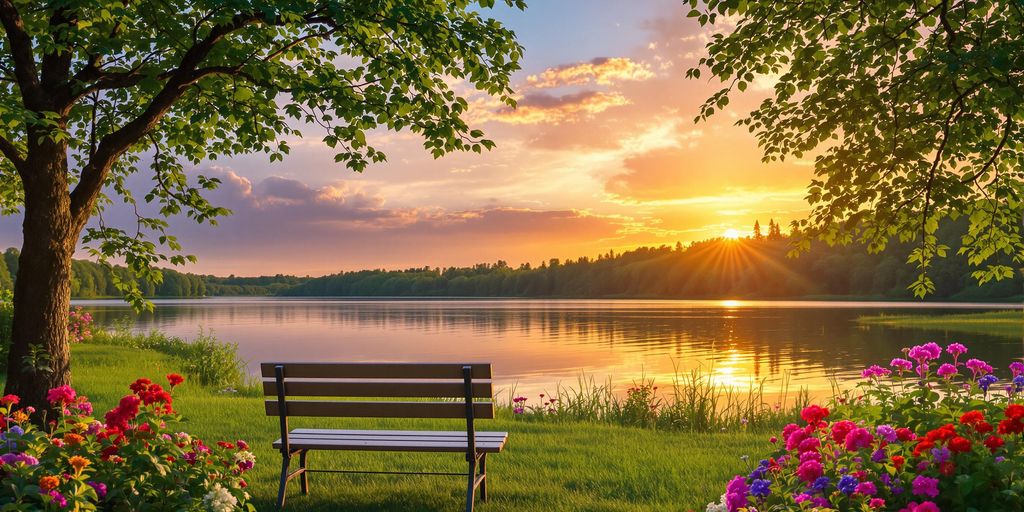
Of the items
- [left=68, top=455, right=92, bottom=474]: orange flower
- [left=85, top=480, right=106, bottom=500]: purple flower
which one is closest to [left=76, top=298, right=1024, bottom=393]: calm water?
[left=85, top=480, right=106, bottom=500]: purple flower

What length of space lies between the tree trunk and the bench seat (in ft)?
11.5

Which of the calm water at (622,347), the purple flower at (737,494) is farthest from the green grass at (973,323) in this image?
the purple flower at (737,494)

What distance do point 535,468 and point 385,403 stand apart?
7.74 ft

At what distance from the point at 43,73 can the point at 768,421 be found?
11557mm

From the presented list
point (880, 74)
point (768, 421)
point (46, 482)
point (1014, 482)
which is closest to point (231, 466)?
point (46, 482)

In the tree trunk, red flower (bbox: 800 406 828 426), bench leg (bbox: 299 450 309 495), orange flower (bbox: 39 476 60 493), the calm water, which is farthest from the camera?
the calm water

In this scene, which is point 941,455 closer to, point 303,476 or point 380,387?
point 380,387

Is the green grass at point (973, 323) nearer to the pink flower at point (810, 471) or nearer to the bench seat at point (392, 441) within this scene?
the bench seat at point (392, 441)

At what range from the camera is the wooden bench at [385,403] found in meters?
5.92

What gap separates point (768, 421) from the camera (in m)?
11.6

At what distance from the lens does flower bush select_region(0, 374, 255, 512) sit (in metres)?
4.07

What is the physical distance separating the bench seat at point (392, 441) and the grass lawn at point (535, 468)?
60 centimetres

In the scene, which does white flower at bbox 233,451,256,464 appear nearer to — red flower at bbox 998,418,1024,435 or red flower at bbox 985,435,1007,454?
red flower at bbox 985,435,1007,454

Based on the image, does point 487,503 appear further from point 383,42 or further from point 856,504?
point 383,42
